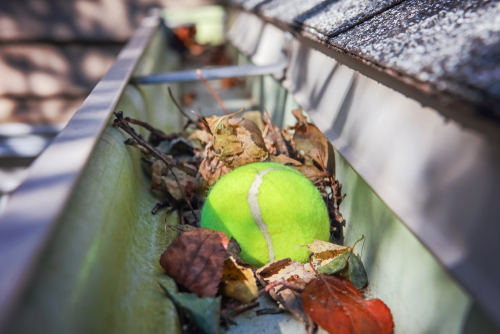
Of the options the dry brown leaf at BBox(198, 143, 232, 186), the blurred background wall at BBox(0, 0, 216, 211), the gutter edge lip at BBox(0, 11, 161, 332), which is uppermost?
the gutter edge lip at BBox(0, 11, 161, 332)

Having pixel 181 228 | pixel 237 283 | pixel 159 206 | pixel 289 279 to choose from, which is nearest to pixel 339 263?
pixel 289 279

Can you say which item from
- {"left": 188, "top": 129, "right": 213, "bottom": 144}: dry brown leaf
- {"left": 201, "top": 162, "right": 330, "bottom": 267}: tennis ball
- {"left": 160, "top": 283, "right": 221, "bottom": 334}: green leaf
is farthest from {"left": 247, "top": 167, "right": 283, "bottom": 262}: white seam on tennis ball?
{"left": 188, "top": 129, "right": 213, "bottom": 144}: dry brown leaf

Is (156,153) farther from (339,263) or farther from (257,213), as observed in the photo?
(339,263)

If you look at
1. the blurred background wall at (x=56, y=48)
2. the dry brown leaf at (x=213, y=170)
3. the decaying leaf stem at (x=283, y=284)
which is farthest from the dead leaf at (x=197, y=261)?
the blurred background wall at (x=56, y=48)

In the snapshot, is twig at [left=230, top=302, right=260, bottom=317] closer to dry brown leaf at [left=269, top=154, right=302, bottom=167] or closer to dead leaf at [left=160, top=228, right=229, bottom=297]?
dead leaf at [left=160, top=228, right=229, bottom=297]

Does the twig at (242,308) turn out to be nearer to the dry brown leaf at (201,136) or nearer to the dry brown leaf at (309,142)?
the dry brown leaf at (309,142)

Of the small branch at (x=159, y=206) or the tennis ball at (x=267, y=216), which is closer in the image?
the tennis ball at (x=267, y=216)

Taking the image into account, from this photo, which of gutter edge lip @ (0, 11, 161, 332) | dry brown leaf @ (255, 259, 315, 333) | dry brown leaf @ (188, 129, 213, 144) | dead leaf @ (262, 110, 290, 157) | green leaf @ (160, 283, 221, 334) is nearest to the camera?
gutter edge lip @ (0, 11, 161, 332)
